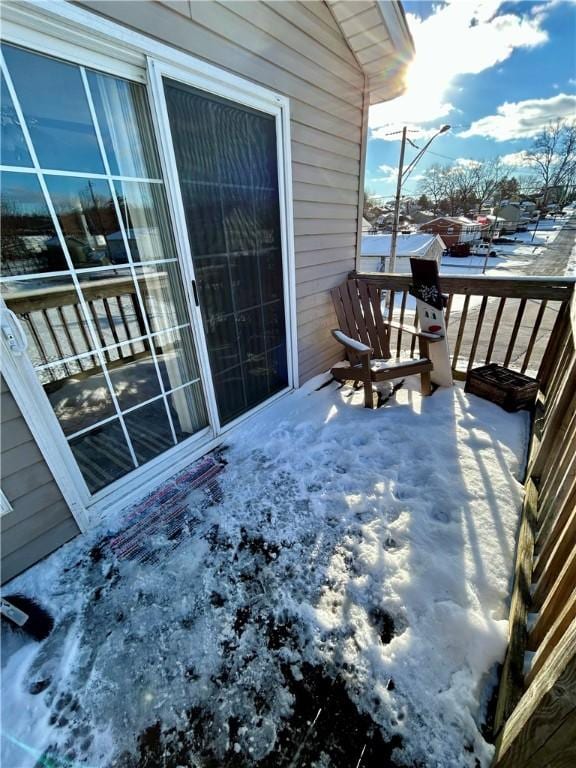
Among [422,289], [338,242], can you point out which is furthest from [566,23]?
[422,289]

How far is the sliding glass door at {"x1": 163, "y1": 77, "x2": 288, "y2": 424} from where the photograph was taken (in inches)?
67.9

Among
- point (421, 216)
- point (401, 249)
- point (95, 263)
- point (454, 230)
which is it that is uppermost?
point (95, 263)

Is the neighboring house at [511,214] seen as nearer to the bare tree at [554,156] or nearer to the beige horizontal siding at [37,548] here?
the bare tree at [554,156]

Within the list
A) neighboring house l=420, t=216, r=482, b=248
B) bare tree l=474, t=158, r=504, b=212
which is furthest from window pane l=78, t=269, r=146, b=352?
bare tree l=474, t=158, r=504, b=212

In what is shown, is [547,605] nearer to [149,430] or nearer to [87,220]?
[149,430]

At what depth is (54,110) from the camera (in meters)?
1.27

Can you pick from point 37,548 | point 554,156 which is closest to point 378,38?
point 37,548

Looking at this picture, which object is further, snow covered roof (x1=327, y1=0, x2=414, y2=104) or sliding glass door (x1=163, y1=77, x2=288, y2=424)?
snow covered roof (x1=327, y1=0, x2=414, y2=104)

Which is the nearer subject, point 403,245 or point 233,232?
point 233,232

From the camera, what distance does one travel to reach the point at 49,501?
146 centimetres

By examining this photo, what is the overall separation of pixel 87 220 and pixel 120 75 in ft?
2.10

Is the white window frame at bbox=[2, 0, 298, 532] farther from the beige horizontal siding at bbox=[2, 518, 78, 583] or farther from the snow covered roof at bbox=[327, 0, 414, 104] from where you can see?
the snow covered roof at bbox=[327, 0, 414, 104]

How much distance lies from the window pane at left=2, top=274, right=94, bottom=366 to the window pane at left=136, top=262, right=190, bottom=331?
322 mm

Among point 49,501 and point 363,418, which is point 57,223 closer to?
point 49,501
